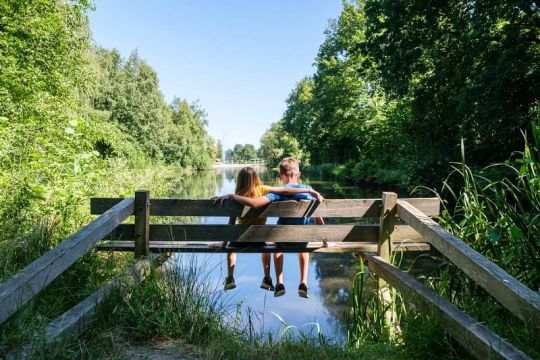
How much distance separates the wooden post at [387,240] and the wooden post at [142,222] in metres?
2.34

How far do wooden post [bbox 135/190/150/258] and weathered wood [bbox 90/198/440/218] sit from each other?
5.8 inches

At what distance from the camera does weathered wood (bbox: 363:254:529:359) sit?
2225mm

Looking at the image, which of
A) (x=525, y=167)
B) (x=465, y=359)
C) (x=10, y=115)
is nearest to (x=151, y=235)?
(x=465, y=359)

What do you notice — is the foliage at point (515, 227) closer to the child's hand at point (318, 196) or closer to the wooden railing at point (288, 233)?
the wooden railing at point (288, 233)

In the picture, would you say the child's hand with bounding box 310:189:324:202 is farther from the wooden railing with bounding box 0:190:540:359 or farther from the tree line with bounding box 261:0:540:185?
the tree line with bounding box 261:0:540:185

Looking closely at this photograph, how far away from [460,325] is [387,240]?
1.87 meters

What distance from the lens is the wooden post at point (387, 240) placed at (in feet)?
14.0

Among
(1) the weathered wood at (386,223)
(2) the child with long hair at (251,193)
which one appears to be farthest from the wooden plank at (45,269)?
(1) the weathered wood at (386,223)

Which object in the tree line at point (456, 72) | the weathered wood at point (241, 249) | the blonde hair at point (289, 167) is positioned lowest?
the weathered wood at point (241, 249)

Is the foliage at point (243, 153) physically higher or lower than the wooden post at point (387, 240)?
higher

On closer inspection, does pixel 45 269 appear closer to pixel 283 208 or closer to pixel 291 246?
pixel 283 208

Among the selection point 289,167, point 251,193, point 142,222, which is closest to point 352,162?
point 289,167

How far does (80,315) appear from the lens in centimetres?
271

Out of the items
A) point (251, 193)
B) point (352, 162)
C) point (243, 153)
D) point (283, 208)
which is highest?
point (243, 153)
